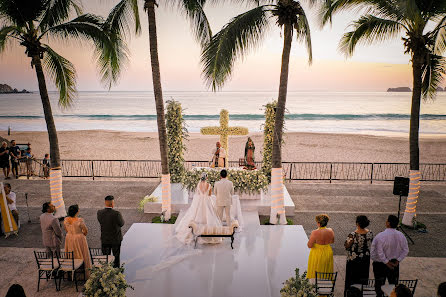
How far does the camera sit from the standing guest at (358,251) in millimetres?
6774

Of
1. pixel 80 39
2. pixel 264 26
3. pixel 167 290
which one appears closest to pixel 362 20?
pixel 264 26

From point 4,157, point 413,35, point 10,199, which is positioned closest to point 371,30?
point 413,35

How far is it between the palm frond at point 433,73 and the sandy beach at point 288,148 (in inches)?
520

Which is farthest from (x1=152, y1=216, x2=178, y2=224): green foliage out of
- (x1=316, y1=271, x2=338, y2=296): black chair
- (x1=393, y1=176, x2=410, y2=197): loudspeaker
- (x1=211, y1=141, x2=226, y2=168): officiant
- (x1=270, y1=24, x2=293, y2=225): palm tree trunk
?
(x1=393, y1=176, x2=410, y2=197): loudspeaker

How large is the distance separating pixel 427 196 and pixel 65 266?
1474 cm

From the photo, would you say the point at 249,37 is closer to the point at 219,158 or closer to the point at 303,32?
the point at 303,32

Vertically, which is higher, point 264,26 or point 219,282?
point 264,26

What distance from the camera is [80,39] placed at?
1154cm

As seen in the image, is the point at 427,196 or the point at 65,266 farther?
the point at 427,196

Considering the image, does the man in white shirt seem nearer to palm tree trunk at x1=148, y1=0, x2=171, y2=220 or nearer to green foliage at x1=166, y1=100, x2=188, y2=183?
palm tree trunk at x1=148, y1=0, x2=171, y2=220

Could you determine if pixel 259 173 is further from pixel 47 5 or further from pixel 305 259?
pixel 47 5

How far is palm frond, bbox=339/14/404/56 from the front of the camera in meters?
11.3

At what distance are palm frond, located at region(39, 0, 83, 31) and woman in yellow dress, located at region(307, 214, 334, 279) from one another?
10522mm

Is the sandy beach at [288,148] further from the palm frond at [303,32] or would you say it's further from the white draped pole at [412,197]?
the palm frond at [303,32]
